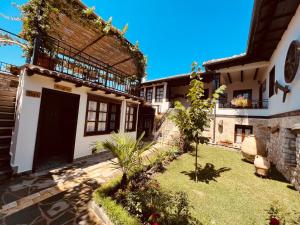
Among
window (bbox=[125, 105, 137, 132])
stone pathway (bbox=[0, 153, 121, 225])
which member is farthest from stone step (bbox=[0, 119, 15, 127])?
window (bbox=[125, 105, 137, 132])

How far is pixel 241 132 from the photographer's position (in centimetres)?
1238

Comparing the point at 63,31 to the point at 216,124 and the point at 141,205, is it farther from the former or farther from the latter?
the point at 216,124

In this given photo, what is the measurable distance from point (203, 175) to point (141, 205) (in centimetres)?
402

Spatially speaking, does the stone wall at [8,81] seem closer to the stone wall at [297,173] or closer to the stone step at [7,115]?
the stone step at [7,115]

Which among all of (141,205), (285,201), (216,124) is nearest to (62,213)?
(141,205)

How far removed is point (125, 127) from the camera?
11938 mm

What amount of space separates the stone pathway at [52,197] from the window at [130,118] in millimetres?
5790

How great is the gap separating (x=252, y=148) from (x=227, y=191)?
433 centimetres

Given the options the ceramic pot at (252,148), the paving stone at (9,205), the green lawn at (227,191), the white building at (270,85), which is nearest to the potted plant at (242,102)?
the white building at (270,85)

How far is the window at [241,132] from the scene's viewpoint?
12.0m

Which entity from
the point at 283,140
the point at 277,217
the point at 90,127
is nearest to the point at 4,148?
the point at 90,127

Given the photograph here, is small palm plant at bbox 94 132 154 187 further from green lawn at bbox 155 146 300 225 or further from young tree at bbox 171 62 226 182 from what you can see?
young tree at bbox 171 62 226 182

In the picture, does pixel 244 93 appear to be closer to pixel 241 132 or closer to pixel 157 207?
pixel 241 132

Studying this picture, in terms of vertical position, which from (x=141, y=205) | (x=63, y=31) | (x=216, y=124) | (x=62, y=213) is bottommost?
(x=62, y=213)
